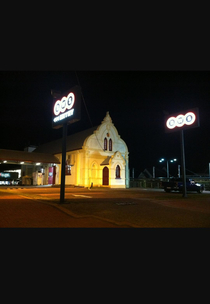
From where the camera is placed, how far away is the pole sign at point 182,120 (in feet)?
56.8

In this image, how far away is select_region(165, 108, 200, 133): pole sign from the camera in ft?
56.8

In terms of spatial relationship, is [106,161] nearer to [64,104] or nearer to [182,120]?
[182,120]

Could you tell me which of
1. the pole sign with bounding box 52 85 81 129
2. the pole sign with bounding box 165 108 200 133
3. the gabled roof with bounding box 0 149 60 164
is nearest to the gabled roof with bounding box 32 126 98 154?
the gabled roof with bounding box 0 149 60 164

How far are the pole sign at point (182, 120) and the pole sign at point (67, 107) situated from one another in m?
9.38

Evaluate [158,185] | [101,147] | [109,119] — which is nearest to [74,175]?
→ [101,147]

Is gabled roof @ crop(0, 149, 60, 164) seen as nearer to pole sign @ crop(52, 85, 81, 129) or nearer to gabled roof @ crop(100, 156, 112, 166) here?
gabled roof @ crop(100, 156, 112, 166)

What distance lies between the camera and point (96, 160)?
104 ft

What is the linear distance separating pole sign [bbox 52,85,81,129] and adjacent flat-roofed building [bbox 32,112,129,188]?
15257 millimetres

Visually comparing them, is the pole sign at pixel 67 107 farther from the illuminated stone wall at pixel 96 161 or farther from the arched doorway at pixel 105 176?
the arched doorway at pixel 105 176

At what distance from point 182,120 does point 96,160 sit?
16176mm

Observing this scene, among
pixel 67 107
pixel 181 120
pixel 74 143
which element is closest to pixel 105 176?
pixel 74 143

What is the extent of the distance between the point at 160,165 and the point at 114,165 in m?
49.6

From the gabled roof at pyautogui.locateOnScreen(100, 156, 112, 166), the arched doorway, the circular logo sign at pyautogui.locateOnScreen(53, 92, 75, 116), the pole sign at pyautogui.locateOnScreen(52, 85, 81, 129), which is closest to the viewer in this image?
the pole sign at pyautogui.locateOnScreen(52, 85, 81, 129)

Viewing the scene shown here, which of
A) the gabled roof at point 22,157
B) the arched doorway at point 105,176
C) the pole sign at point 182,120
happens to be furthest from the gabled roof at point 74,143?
the pole sign at point 182,120
